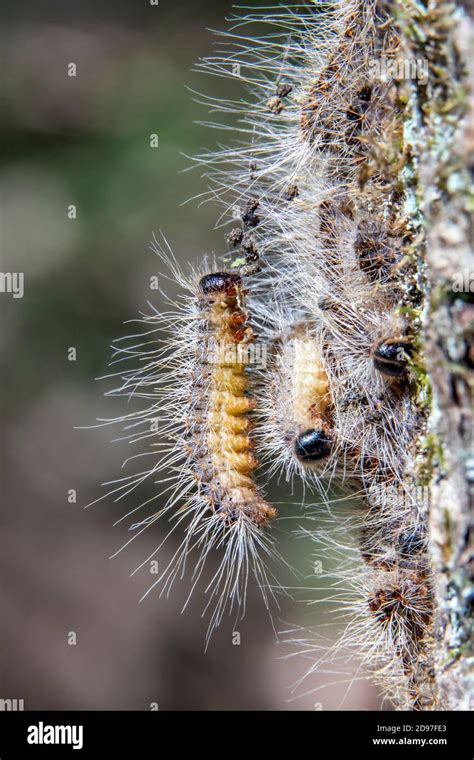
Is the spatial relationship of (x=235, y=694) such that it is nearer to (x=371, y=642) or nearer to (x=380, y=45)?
(x=371, y=642)

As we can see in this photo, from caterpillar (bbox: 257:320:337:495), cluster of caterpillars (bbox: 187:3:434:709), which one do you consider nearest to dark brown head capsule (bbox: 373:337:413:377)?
cluster of caterpillars (bbox: 187:3:434:709)

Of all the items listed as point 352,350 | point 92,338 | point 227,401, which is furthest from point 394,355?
point 92,338

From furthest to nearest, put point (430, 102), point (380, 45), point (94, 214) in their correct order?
1. point (94, 214)
2. point (380, 45)
3. point (430, 102)

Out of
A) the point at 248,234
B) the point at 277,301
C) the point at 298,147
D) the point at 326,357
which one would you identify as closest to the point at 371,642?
the point at 326,357

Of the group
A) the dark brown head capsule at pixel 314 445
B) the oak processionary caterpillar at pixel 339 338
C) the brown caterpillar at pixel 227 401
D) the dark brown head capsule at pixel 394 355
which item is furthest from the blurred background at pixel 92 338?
the dark brown head capsule at pixel 394 355

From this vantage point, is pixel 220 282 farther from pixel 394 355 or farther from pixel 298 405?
pixel 394 355

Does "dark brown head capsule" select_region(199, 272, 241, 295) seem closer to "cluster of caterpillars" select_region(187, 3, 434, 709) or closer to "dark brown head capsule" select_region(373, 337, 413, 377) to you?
"cluster of caterpillars" select_region(187, 3, 434, 709)
